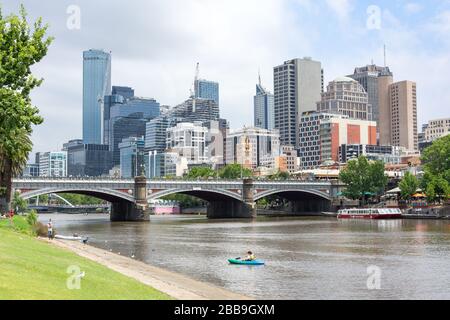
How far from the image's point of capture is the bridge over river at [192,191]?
128 metres

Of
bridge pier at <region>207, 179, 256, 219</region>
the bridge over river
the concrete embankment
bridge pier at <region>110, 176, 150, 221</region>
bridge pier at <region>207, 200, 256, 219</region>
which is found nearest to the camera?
the concrete embankment

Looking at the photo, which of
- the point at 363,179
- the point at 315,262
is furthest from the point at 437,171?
the point at 315,262

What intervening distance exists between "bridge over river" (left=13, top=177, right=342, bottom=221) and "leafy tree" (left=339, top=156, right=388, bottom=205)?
6.89 metres

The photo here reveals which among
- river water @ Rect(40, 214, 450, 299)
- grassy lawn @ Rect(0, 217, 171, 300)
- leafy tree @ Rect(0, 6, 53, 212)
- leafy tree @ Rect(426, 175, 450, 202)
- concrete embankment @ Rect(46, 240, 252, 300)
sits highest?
leafy tree @ Rect(0, 6, 53, 212)

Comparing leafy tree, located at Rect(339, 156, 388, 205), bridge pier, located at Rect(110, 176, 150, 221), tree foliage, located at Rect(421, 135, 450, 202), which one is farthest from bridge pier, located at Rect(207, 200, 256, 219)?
tree foliage, located at Rect(421, 135, 450, 202)

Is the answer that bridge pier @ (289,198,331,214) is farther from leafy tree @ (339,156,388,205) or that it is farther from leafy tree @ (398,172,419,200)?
leafy tree @ (398,172,419,200)

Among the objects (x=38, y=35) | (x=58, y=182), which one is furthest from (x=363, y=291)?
(x=58, y=182)

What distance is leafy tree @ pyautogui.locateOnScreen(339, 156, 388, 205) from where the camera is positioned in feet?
542

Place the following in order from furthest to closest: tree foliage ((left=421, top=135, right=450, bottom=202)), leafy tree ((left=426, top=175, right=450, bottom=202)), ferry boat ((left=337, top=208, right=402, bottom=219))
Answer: ferry boat ((left=337, top=208, right=402, bottom=219)), tree foliage ((left=421, top=135, right=450, bottom=202)), leafy tree ((left=426, top=175, right=450, bottom=202))

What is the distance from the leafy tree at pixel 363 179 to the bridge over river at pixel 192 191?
6889 mm

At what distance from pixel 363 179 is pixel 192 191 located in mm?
46323

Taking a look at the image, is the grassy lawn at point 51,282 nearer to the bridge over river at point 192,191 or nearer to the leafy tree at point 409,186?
the bridge over river at point 192,191

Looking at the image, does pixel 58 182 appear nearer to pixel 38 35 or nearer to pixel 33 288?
pixel 38 35

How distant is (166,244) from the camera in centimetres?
7244
